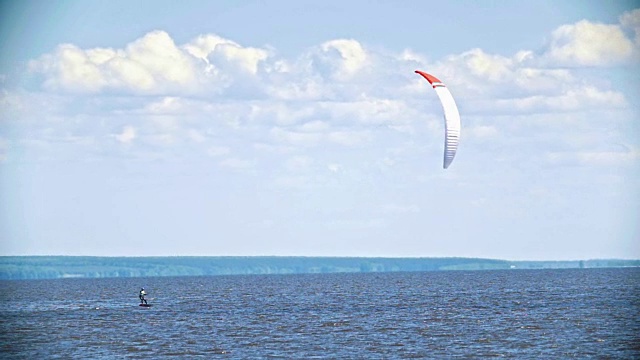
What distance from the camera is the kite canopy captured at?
56438 millimetres

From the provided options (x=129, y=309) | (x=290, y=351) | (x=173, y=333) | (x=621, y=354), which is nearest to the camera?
(x=621, y=354)

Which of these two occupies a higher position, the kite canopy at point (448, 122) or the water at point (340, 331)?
the kite canopy at point (448, 122)

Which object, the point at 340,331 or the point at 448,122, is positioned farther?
the point at 340,331

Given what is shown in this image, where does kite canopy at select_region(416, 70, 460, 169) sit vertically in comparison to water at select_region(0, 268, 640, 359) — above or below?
above

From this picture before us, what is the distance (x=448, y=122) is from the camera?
5747cm

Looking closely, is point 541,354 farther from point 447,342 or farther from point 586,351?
point 447,342

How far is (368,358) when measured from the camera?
171 feet

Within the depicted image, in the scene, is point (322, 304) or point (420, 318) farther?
Result: point (322, 304)

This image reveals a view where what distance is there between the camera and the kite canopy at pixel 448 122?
185 ft

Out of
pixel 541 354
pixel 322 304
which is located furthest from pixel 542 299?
pixel 541 354

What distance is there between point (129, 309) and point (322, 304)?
1783cm

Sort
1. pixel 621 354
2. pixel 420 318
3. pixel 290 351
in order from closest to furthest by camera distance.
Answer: pixel 621 354 → pixel 290 351 → pixel 420 318

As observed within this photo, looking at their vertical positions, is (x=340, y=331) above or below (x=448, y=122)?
below

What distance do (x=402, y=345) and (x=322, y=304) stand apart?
45.7 m
